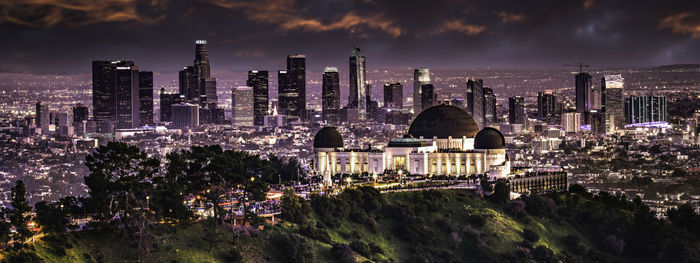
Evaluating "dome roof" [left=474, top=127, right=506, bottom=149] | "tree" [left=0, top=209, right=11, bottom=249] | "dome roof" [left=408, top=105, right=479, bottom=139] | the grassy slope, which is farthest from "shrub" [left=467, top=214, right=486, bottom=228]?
"tree" [left=0, top=209, right=11, bottom=249]

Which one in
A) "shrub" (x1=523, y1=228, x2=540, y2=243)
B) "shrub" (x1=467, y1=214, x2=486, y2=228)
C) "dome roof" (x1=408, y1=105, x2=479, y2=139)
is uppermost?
"dome roof" (x1=408, y1=105, x2=479, y2=139)

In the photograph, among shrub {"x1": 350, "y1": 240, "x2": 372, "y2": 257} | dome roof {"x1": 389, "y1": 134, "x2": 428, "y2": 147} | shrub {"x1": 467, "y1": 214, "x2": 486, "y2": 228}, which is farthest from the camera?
dome roof {"x1": 389, "y1": 134, "x2": 428, "y2": 147}

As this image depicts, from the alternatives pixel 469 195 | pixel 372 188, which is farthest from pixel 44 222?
pixel 469 195

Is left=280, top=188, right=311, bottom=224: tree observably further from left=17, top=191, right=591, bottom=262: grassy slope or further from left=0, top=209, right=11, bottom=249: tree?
left=0, top=209, right=11, bottom=249: tree

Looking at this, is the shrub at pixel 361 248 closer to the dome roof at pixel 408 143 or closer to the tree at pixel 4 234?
the tree at pixel 4 234

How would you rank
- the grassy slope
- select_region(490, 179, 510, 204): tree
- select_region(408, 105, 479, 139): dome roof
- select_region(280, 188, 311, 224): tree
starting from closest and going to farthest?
the grassy slope
select_region(280, 188, 311, 224): tree
select_region(490, 179, 510, 204): tree
select_region(408, 105, 479, 139): dome roof

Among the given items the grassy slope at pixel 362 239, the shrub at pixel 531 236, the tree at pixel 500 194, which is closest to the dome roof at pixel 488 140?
the tree at pixel 500 194

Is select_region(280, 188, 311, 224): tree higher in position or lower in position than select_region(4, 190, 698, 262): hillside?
higher
